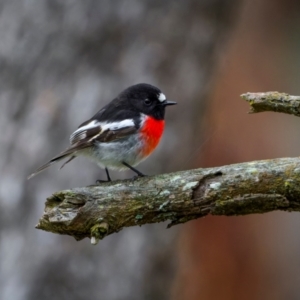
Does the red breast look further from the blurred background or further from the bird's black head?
the blurred background

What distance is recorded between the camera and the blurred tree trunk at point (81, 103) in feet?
16.4

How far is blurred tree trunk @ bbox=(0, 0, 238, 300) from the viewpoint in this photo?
16.4 ft

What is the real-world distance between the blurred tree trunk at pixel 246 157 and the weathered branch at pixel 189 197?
9.98 ft

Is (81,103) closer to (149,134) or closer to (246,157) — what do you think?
(149,134)

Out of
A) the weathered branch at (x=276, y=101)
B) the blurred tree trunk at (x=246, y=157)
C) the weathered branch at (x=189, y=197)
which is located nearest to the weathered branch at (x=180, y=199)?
the weathered branch at (x=189, y=197)

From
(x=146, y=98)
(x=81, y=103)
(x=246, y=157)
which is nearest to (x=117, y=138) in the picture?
(x=146, y=98)

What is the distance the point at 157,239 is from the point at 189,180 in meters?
2.53

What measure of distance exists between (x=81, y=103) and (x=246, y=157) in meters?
2.20

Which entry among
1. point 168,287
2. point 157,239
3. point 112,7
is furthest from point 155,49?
point 168,287

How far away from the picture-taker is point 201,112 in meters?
5.60

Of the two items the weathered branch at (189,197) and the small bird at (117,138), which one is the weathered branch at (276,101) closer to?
the weathered branch at (189,197)

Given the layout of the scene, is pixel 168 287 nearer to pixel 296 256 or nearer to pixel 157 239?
pixel 157 239

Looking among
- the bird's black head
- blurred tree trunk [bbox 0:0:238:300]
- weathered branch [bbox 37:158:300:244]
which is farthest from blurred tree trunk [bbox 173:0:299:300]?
weathered branch [bbox 37:158:300:244]

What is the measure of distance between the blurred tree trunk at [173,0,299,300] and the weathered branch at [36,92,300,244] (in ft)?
9.98
